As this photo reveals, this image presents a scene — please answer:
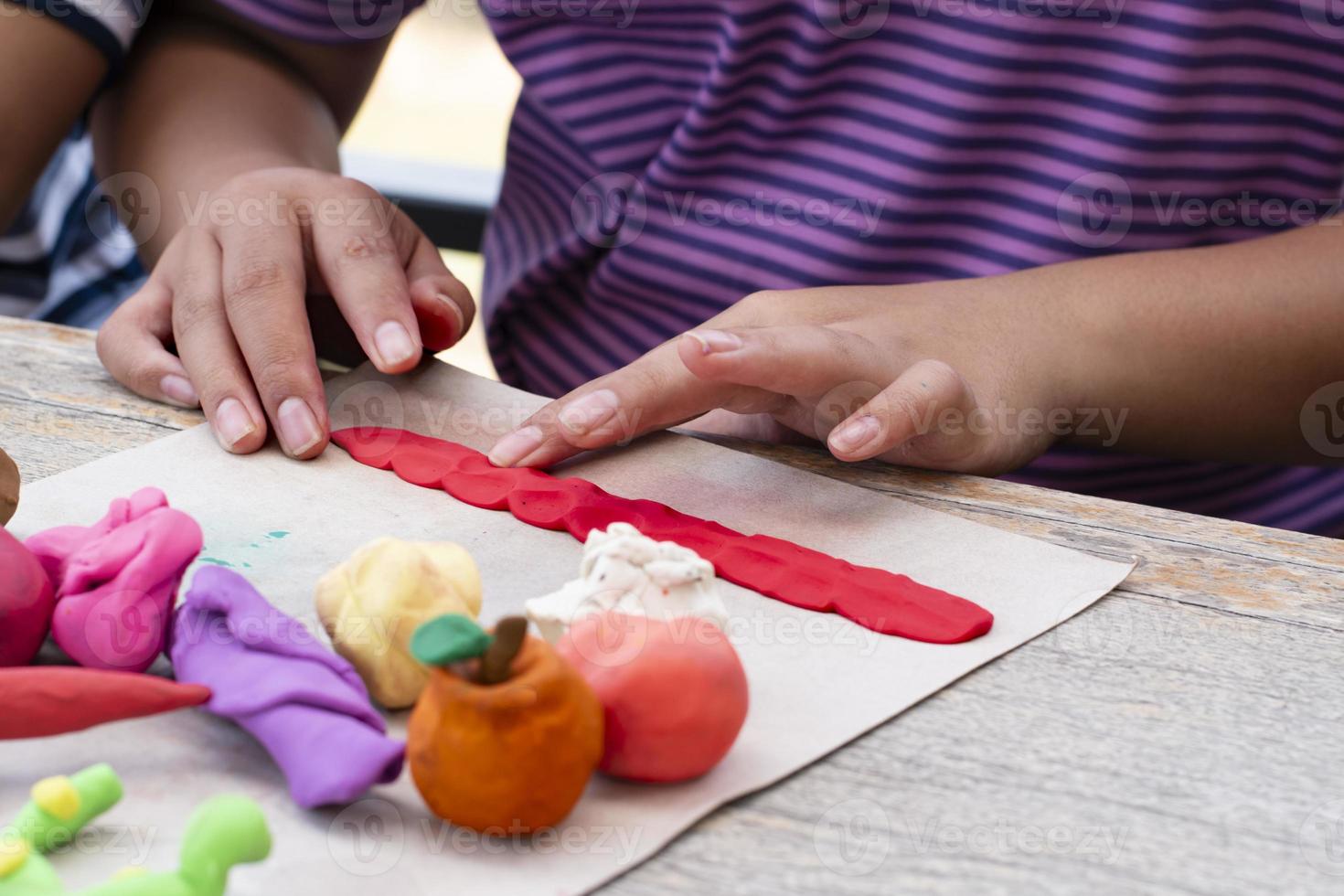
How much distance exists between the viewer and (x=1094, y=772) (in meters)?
0.42

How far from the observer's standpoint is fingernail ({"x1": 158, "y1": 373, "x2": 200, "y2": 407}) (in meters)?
0.70

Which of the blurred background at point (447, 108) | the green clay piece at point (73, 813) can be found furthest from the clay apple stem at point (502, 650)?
the blurred background at point (447, 108)

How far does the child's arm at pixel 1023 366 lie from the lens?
24.9 inches

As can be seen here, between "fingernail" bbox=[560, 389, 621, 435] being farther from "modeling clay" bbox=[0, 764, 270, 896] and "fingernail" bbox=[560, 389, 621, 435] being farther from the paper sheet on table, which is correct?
"modeling clay" bbox=[0, 764, 270, 896]

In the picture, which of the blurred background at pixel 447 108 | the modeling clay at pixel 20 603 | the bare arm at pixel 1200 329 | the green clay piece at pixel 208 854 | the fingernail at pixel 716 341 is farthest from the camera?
the blurred background at pixel 447 108

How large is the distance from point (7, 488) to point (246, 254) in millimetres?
249

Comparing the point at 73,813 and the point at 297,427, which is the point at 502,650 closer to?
the point at 73,813

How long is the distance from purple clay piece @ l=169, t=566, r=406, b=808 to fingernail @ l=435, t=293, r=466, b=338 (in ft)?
1.08

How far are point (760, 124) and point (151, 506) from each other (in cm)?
56

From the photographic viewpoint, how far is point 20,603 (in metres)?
0.43

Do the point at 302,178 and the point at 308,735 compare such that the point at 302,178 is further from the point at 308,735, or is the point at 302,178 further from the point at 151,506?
the point at 308,735

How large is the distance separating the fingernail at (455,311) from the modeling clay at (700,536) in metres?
0.11

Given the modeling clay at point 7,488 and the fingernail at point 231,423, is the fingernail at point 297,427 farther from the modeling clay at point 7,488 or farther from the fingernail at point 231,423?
the modeling clay at point 7,488

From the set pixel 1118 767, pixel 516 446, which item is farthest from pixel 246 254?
pixel 1118 767
